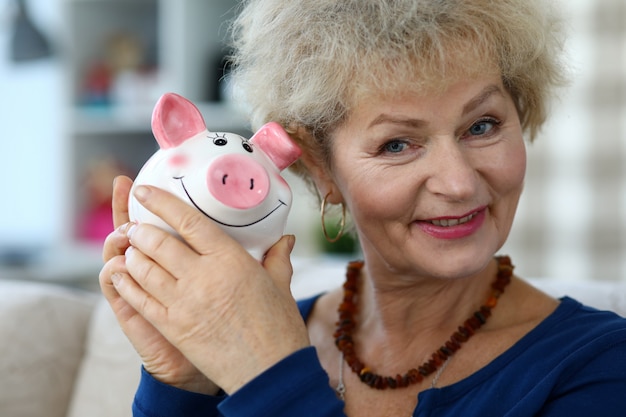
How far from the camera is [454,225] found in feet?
3.58

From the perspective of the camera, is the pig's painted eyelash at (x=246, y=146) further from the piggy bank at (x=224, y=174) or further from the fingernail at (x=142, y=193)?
the fingernail at (x=142, y=193)

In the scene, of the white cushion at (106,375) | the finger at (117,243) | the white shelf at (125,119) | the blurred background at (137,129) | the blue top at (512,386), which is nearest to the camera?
the blue top at (512,386)

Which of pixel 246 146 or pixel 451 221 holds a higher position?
pixel 246 146

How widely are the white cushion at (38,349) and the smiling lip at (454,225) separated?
2.82 feet

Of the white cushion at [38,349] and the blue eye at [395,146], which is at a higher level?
the blue eye at [395,146]

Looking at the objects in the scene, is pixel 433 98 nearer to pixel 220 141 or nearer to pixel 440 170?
pixel 440 170

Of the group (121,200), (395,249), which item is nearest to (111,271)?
(121,200)

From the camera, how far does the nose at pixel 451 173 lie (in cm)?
104

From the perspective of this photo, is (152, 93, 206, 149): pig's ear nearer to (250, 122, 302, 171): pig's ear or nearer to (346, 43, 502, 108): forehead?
(250, 122, 302, 171): pig's ear

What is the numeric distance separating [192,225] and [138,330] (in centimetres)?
23

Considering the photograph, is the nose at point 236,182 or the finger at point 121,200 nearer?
the nose at point 236,182

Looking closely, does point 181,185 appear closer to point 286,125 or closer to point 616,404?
point 286,125

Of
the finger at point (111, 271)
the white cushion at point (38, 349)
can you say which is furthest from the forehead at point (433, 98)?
the white cushion at point (38, 349)

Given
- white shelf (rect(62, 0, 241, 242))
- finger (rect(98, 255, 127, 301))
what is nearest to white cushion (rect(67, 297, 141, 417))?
finger (rect(98, 255, 127, 301))
